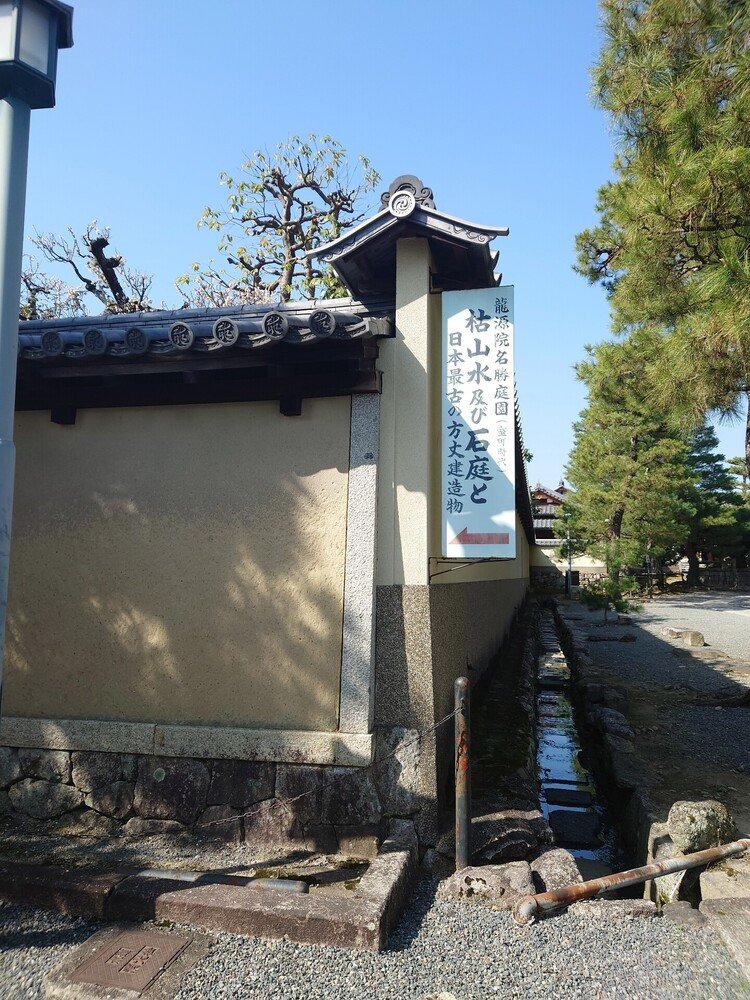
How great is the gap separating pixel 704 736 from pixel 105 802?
7444 mm

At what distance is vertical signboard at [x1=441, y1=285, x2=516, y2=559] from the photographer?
532 cm

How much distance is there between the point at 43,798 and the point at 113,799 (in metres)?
0.65

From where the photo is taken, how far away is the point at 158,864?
187 inches

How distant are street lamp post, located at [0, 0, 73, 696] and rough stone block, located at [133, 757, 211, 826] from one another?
2118 mm

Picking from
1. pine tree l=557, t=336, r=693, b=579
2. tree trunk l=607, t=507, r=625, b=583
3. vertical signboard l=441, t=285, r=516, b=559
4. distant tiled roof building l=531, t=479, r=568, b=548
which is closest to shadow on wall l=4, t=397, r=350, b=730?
vertical signboard l=441, t=285, r=516, b=559

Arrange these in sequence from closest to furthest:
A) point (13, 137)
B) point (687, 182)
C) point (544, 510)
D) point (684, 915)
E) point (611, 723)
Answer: point (13, 137) → point (684, 915) → point (687, 182) → point (611, 723) → point (544, 510)

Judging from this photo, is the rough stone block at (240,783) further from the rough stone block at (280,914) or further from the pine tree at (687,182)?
the pine tree at (687,182)

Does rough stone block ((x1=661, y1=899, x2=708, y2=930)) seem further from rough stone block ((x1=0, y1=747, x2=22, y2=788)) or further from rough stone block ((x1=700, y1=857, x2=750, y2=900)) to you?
rough stone block ((x1=0, y1=747, x2=22, y2=788))

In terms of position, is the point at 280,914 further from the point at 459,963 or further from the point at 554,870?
the point at 554,870

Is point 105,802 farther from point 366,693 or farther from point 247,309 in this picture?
point 247,309

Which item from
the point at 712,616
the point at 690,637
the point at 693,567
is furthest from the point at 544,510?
the point at 690,637

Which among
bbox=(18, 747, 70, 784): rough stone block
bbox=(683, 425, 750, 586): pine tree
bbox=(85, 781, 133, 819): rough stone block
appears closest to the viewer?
bbox=(85, 781, 133, 819): rough stone block

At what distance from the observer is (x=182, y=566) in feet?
18.6

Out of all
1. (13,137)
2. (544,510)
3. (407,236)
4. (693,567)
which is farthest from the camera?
(544,510)
